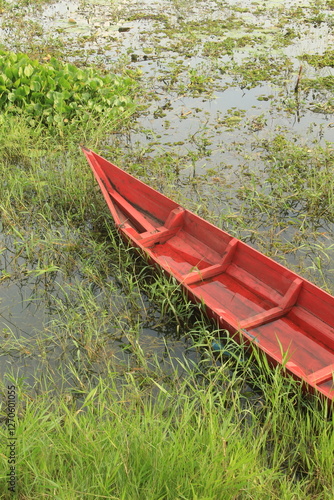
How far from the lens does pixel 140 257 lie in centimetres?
511

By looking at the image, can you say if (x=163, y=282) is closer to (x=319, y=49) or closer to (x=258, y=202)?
(x=258, y=202)

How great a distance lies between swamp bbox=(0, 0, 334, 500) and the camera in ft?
9.47

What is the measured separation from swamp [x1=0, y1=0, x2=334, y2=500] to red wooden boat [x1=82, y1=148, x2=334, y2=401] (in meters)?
0.20

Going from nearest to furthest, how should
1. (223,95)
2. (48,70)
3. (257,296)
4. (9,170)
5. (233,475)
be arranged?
(233,475) < (257,296) < (9,170) < (48,70) < (223,95)

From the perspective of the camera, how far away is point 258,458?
10.6 feet

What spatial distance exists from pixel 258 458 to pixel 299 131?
16.4 feet

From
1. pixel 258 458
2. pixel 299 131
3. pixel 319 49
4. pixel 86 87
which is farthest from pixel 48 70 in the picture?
pixel 258 458

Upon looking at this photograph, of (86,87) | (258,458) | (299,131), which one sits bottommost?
(258,458)

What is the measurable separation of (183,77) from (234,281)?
5.14 m

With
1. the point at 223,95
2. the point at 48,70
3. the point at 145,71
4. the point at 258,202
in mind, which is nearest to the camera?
the point at 258,202

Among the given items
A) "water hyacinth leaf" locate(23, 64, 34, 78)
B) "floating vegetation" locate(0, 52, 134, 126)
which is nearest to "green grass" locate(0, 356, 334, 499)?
"floating vegetation" locate(0, 52, 134, 126)

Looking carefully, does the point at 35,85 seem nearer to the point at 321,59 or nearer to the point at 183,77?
the point at 183,77

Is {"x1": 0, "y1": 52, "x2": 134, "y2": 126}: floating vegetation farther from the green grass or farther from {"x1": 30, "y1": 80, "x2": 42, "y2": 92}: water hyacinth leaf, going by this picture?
the green grass

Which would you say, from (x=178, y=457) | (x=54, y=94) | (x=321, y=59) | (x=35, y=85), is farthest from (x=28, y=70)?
(x=178, y=457)
